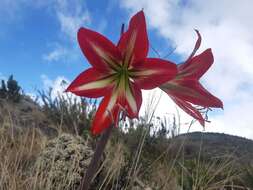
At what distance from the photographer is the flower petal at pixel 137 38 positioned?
844 mm

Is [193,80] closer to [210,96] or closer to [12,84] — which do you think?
[210,96]

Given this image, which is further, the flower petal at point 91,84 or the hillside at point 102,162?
the hillside at point 102,162

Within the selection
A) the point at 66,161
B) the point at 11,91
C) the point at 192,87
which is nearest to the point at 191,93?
the point at 192,87

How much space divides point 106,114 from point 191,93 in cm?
17

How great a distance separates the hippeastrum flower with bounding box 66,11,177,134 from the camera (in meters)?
0.85

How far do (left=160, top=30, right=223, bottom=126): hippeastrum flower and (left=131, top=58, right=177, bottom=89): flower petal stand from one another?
4cm

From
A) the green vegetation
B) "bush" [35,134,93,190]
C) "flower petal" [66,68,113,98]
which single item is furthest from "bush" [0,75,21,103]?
"flower petal" [66,68,113,98]

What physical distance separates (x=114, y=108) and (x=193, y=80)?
171mm

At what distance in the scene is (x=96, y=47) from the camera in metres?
0.86

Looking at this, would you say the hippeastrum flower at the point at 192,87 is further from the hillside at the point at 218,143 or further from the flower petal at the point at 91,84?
the hillside at the point at 218,143

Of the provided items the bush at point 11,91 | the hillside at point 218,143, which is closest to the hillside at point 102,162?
the bush at point 11,91

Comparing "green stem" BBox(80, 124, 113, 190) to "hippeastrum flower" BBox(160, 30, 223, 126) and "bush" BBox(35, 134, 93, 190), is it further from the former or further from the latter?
"bush" BBox(35, 134, 93, 190)

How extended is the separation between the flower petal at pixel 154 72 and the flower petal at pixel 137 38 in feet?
0.05

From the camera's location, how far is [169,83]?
90 centimetres
